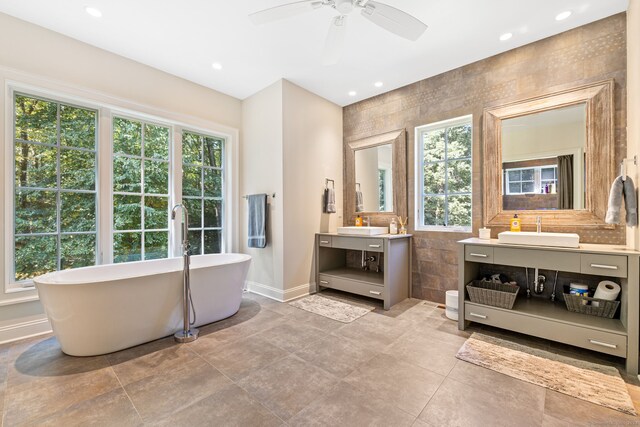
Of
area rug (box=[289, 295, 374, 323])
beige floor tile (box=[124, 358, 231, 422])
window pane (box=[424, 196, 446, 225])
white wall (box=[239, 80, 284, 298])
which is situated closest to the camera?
beige floor tile (box=[124, 358, 231, 422])

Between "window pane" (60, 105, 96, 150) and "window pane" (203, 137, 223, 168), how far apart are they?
1.27 metres

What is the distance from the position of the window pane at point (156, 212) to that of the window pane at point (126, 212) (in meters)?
0.09

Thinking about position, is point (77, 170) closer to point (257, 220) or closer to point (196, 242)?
point (196, 242)

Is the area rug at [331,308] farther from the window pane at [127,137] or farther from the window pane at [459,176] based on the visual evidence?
the window pane at [127,137]

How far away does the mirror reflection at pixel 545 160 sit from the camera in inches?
100.0

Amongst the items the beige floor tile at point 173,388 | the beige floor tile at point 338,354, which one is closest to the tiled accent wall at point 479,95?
the beige floor tile at point 338,354

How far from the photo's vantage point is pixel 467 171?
3.22 metres

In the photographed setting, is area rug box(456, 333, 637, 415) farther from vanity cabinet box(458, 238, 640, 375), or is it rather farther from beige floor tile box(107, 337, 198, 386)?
beige floor tile box(107, 337, 198, 386)

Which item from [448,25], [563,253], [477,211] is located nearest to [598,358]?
[563,253]

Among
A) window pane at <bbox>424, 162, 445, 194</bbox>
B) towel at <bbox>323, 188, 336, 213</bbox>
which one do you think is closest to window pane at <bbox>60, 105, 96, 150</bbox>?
towel at <bbox>323, 188, 336, 213</bbox>

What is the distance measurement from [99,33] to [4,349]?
116 inches

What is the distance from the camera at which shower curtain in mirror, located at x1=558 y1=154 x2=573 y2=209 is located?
2564mm

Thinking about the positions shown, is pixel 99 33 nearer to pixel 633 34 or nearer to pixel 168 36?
pixel 168 36

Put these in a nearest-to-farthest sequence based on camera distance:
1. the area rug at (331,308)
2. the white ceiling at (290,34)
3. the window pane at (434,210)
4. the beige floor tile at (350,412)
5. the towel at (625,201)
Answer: the beige floor tile at (350,412) < the towel at (625,201) < the white ceiling at (290,34) < the area rug at (331,308) < the window pane at (434,210)
